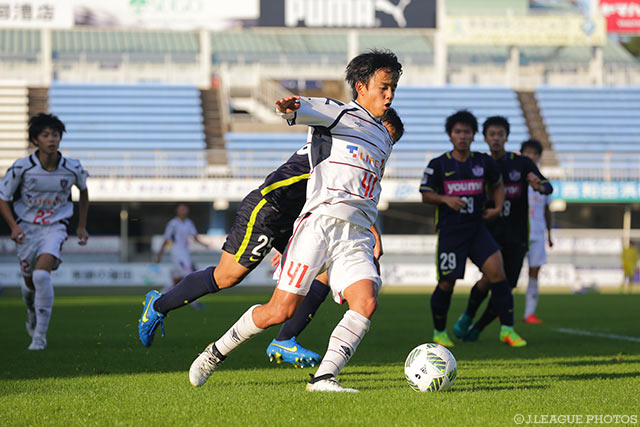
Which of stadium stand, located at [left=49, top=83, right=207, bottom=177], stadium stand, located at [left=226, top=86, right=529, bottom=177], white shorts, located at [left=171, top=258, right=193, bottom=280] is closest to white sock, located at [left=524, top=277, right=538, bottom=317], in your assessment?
white shorts, located at [left=171, top=258, right=193, bottom=280]

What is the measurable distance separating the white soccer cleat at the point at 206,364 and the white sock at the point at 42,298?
3.16 meters

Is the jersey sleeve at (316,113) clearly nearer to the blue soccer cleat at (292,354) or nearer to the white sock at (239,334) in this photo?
the white sock at (239,334)

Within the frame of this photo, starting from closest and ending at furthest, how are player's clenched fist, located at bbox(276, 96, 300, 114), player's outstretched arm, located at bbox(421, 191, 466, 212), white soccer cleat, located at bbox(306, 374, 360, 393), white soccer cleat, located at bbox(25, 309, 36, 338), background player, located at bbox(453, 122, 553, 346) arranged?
1. player's clenched fist, located at bbox(276, 96, 300, 114)
2. white soccer cleat, located at bbox(306, 374, 360, 393)
3. player's outstretched arm, located at bbox(421, 191, 466, 212)
4. white soccer cleat, located at bbox(25, 309, 36, 338)
5. background player, located at bbox(453, 122, 553, 346)

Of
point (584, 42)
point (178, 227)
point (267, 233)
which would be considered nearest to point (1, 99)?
point (178, 227)

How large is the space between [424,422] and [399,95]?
31.5m

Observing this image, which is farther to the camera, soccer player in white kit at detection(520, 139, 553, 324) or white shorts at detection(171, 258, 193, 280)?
white shorts at detection(171, 258, 193, 280)

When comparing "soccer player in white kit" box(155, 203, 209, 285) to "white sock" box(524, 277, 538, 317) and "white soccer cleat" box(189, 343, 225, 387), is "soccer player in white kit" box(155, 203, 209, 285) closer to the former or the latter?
"white sock" box(524, 277, 538, 317)

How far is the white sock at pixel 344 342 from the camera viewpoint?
4.57 metres

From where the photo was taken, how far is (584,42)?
35.0m

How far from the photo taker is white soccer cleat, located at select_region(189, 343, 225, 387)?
4.79 m

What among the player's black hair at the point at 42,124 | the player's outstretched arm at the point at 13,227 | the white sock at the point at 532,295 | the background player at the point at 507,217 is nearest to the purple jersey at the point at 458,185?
the background player at the point at 507,217

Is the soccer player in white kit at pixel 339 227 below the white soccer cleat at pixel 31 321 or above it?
above

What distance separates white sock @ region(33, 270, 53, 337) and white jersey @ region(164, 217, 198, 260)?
925 centimetres

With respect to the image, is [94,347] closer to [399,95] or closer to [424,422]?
[424,422]
